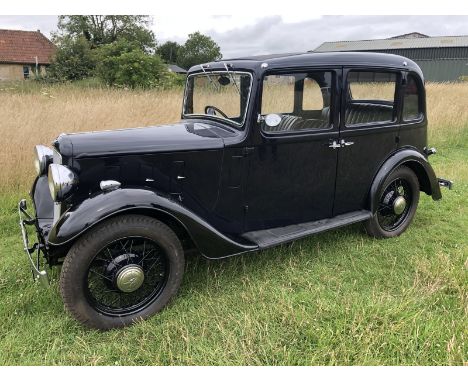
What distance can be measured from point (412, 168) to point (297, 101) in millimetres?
1604

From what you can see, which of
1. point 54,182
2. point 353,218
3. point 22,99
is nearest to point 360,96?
point 353,218

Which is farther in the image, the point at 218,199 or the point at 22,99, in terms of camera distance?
the point at 22,99

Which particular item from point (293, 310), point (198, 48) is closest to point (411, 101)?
point (293, 310)

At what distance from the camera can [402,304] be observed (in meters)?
2.61

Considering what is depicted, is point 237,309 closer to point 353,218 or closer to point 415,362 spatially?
point 415,362

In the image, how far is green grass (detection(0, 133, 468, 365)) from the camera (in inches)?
89.7

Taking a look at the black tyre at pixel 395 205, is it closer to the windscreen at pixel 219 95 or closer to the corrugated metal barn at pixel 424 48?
the windscreen at pixel 219 95

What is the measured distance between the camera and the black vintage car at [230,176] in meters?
2.49

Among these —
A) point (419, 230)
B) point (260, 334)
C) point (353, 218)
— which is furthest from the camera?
point (419, 230)

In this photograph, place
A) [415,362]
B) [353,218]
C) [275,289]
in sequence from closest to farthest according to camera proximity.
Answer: [415,362], [275,289], [353,218]

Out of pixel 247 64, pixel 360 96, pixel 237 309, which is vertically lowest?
pixel 237 309

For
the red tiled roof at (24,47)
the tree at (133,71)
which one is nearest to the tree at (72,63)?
the tree at (133,71)

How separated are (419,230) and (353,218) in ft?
3.36

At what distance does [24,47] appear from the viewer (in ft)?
103
